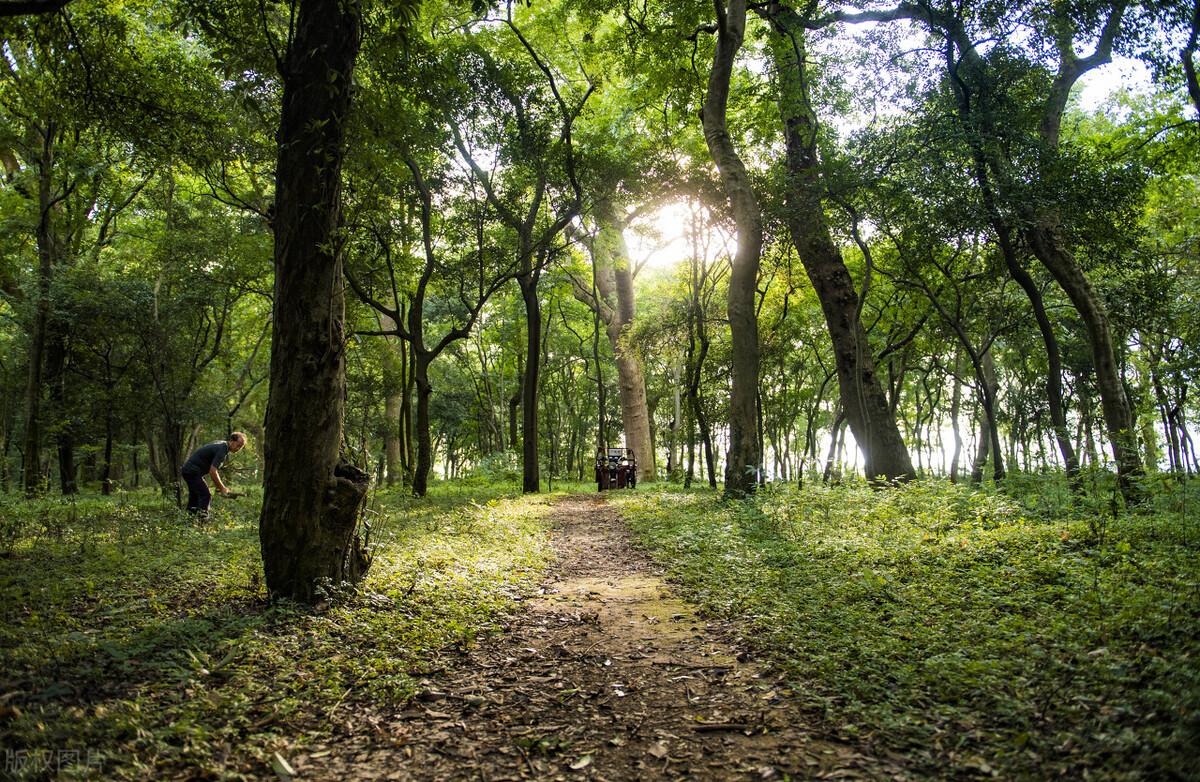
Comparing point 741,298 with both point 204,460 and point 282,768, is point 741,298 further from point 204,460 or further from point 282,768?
point 282,768

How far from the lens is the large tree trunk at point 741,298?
11094mm

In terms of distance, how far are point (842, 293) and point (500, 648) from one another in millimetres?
10311

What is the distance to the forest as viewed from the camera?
284 centimetres

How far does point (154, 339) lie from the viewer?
13.2 m

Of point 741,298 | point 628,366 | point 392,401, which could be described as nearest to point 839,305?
point 741,298

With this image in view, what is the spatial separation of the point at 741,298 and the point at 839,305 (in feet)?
7.21

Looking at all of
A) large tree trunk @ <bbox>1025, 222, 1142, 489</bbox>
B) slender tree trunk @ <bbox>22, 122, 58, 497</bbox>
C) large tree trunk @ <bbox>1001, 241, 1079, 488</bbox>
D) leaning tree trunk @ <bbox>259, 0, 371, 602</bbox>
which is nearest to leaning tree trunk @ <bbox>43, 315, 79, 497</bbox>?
slender tree trunk @ <bbox>22, 122, 58, 497</bbox>

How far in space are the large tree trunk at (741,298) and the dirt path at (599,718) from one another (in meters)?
6.70

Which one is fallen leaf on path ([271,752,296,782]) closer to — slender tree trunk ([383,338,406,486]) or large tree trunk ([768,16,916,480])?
large tree trunk ([768,16,916,480])

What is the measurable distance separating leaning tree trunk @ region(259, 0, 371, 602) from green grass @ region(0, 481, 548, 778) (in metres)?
0.42

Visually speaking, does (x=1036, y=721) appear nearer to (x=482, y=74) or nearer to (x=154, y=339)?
(x=482, y=74)

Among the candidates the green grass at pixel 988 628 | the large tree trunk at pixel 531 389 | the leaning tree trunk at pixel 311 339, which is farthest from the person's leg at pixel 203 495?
the large tree trunk at pixel 531 389

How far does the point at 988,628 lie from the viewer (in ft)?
11.6

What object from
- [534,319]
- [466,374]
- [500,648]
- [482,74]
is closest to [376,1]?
[500,648]
